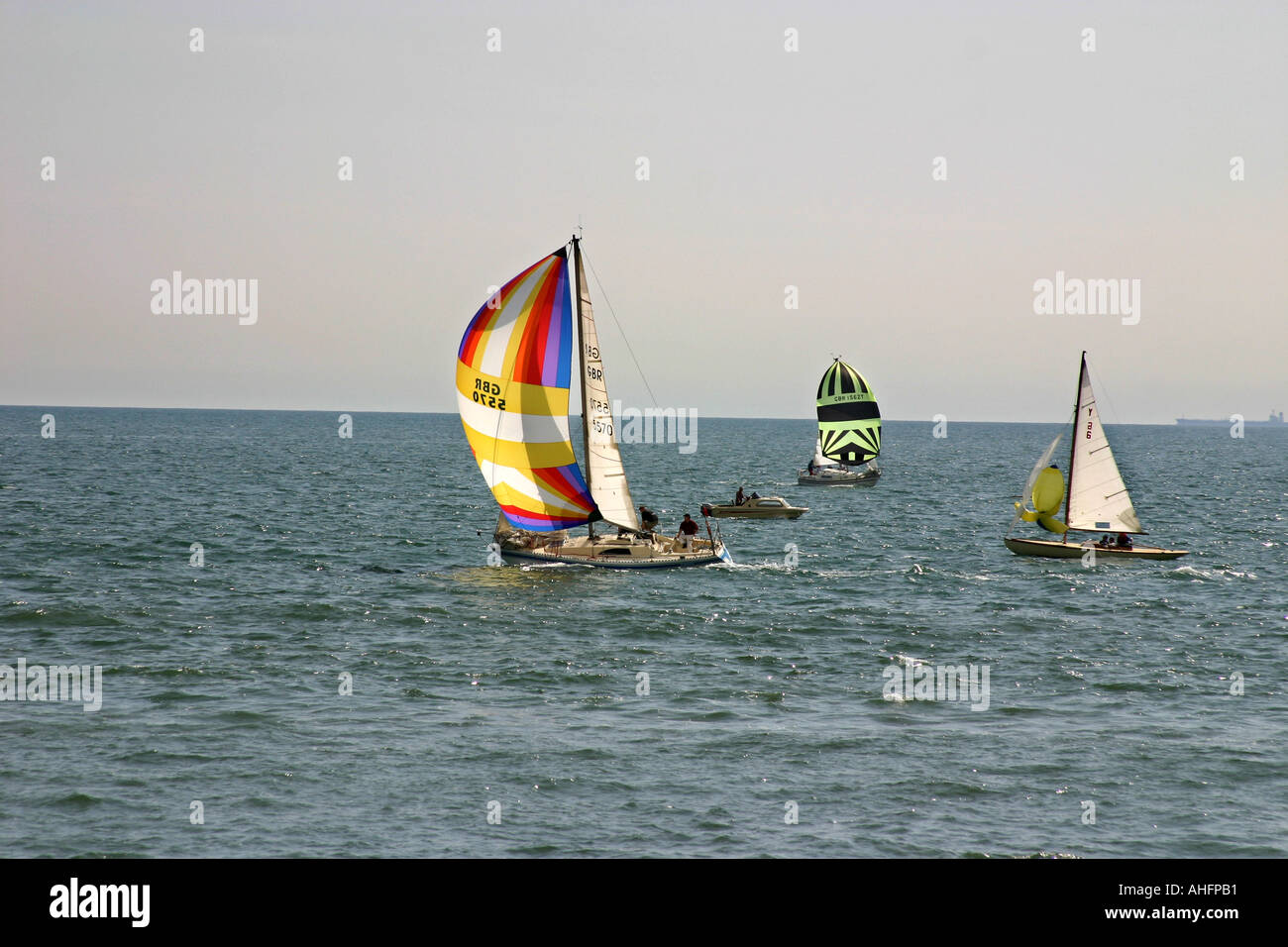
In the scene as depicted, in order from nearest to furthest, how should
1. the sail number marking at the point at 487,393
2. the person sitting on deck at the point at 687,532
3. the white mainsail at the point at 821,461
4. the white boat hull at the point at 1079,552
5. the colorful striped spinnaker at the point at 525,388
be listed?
the colorful striped spinnaker at the point at 525,388
the sail number marking at the point at 487,393
the person sitting on deck at the point at 687,532
the white boat hull at the point at 1079,552
the white mainsail at the point at 821,461

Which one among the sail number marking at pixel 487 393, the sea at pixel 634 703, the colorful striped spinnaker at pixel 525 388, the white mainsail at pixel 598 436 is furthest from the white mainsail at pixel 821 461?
the sail number marking at pixel 487 393

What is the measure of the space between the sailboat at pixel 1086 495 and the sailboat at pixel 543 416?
1632 centimetres

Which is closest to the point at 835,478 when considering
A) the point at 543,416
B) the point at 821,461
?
the point at 821,461

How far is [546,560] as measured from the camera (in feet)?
133

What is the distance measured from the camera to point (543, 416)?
3959 centimetres

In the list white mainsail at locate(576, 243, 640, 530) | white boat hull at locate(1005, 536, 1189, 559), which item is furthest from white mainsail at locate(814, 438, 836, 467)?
white mainsail at locate(576, 243, 640, 530)

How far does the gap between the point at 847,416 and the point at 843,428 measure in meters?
1.37

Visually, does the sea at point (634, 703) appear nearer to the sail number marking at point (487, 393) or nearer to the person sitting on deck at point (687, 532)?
the person sitting on deck at point (687, 532)

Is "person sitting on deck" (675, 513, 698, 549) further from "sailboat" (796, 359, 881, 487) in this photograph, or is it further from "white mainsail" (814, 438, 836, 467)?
"white mainsail" (814, 438, 836, 467)

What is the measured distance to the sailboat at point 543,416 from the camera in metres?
38.9
